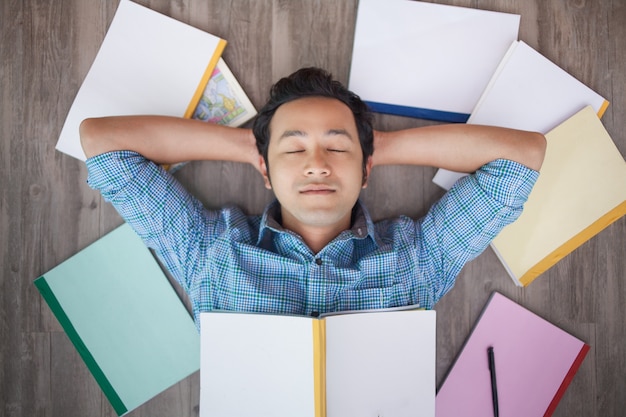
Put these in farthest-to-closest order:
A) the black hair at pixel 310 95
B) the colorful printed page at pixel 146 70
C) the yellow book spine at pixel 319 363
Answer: the colorful printed page at pixel 146 70, the black hair at pixel 310 95, the yellow book spine at pixel 319 363

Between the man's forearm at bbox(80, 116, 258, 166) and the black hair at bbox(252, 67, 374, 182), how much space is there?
0.06 metres

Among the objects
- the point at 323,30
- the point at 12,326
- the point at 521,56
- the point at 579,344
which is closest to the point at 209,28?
the point at 323,30

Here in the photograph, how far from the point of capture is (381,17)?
115cm

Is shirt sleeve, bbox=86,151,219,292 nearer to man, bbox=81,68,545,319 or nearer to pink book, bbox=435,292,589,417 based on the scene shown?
man, bbox=81,68,545,319

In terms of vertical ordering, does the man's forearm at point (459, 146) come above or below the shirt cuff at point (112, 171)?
above

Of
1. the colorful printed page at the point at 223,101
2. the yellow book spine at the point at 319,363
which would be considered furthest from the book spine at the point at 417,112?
the yellow book spine at the point at 319,363

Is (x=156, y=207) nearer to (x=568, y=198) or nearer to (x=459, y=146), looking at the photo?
(x=459, y=146)

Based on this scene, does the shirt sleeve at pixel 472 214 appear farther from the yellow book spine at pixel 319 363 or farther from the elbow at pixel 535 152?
the yellow book spine at pixel 319 363

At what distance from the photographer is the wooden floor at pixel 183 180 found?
45.3 inches

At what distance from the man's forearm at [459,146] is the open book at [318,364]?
1.22 ft

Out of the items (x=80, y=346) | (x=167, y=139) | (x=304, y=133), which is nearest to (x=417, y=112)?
(x=304, y=133)

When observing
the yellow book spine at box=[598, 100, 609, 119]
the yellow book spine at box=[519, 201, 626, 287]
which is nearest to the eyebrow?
the yellow book spine at box=[519, 201, 626, 287]

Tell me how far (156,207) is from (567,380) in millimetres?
1183

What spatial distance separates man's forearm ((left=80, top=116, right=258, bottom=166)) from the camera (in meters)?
0.97
